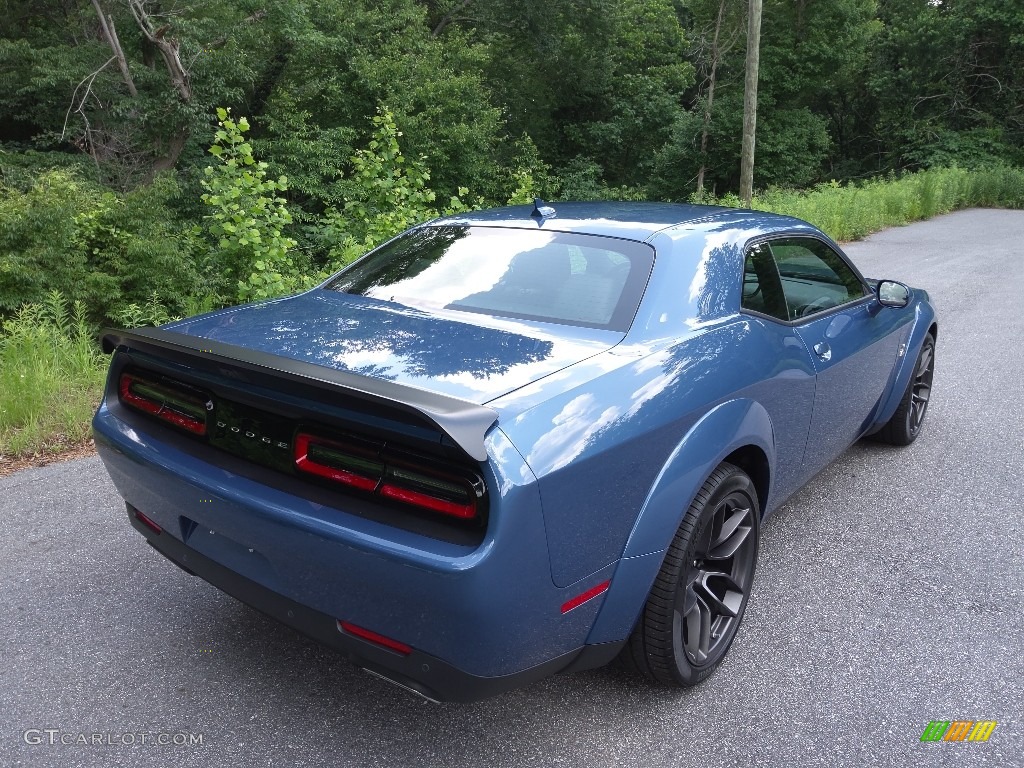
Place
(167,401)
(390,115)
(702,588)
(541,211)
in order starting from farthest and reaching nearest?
1. (390,115)
2. (541,211)
3. (702,588)
4. (167,401)

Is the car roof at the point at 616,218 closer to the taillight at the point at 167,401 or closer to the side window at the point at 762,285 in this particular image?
the side window at the point at 762,285

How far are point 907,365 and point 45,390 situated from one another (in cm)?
507

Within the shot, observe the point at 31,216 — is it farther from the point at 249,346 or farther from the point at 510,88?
the point at 510,88

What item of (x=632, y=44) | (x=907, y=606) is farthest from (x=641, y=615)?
(x=632, y=44)

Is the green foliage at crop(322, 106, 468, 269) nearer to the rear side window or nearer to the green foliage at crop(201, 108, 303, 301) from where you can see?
the green foliage at crop(201, 108, 303, 301)

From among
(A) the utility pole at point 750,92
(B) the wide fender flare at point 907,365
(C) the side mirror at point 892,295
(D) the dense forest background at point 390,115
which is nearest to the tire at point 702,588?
(C) the side mirror at point 892,295

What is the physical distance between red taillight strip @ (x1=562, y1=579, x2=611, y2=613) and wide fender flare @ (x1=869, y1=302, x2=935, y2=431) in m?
2.64

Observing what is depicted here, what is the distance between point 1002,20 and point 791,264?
110 ft

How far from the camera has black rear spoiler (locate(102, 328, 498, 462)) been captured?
173 centimetres

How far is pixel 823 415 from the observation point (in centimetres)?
324

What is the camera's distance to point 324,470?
1.98 metres

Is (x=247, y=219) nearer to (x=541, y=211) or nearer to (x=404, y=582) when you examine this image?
(x=541, y=211)

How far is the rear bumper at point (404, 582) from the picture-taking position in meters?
1.75

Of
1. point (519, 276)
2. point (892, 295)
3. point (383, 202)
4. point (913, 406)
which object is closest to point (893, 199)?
point (383, 202)
